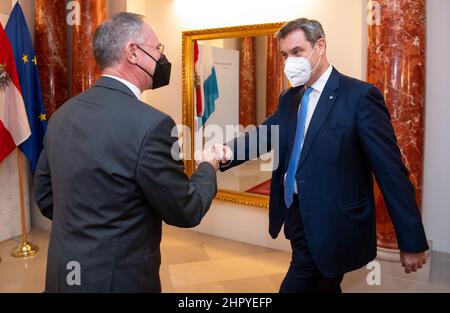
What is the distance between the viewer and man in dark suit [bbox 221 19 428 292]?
67.9 inches

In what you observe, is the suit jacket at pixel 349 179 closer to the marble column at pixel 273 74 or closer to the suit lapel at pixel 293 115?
the suit lapel at pixel 293 115

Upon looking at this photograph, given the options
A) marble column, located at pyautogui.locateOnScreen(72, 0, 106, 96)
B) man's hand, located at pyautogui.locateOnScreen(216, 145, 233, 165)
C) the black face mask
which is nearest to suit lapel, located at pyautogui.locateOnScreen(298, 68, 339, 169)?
man's hand, located at pyautogui.locateOnScreen(216, 145, 233, 165)

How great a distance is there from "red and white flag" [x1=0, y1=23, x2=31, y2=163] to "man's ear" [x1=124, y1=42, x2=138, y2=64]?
9.26 feet

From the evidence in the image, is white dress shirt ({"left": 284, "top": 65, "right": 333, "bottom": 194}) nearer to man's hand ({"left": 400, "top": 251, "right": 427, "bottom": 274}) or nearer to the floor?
man's hand ({"left": 400, "top": 251, "right": 427, "bottom": 274})

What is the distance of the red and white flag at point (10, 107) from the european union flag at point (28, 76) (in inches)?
4.7

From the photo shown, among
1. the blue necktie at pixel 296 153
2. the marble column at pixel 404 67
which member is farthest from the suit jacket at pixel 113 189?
the marble column at pixel 404 67

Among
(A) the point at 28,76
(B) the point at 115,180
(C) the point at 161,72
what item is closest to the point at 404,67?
(C) the point at 161,72

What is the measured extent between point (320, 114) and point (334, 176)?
0.96ft

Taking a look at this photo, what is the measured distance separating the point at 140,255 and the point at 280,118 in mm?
1127

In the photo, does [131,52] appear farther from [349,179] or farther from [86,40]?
[86,40]

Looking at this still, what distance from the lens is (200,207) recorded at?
4.85 feet

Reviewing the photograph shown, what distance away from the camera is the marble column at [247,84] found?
12.8 ft

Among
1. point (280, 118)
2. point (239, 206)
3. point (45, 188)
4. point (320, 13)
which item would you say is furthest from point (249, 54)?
point (45, 188)

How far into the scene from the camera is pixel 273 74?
12.4 feet
